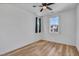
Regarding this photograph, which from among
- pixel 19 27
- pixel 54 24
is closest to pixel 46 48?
pixel 54 24

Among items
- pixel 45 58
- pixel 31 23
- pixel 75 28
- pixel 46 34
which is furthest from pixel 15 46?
pixel 75 28

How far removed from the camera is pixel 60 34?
140 cm

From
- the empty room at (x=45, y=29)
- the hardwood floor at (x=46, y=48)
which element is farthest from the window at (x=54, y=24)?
the hardwood floor at (x=46, y=48)

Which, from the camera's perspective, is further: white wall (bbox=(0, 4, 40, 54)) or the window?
white wall (bbox=(0, 4, 40, 54))

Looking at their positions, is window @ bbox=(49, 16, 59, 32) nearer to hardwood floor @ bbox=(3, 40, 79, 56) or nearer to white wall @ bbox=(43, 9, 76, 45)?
white wall @ bbox=(43, 9, 76, 45)

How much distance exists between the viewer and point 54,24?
1.34m

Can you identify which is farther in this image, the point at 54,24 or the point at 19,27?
the point at 19,27

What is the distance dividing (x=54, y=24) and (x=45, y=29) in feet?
0.63

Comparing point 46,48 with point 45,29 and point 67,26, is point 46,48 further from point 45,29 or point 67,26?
point 67,26

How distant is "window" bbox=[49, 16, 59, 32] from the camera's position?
1.33 metres

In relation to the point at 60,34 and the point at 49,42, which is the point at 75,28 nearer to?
the point at 60,34

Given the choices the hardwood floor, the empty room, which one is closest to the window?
the empty room

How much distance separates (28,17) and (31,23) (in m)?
0.14

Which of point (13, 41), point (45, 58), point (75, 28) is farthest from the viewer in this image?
point (13, 41)
